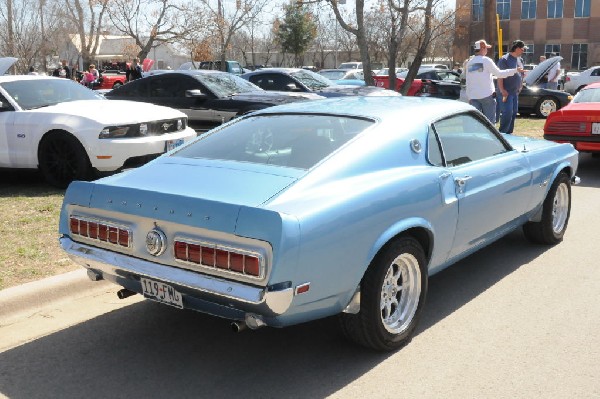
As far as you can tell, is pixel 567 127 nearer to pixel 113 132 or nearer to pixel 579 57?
pixel 113 132

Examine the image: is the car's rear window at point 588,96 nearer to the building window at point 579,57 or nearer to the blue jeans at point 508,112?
the blue jeans at point 508,112

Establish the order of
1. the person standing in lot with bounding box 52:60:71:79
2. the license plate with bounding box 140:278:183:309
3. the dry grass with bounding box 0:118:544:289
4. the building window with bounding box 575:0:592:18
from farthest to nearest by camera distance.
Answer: the building window with bounding box 575:0:592:18, the person standing in lot with bounding box 52:60:71:79, the dry grass with bounding box 0:118:544:289, the license plate with bounding box 140:278:183:309

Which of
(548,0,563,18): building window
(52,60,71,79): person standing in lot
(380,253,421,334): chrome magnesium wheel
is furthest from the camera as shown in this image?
(548,0,563,18): building window

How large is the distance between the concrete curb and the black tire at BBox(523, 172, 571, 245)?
3.72 meters

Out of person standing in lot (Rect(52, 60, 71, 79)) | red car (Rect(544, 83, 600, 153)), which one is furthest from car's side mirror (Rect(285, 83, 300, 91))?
person standing in lot (Rect(52, 60, 71, 79))

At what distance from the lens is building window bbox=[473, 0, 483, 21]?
55281 millimetres

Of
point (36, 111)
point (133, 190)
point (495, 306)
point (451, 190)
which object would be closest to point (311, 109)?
point (451, 190)

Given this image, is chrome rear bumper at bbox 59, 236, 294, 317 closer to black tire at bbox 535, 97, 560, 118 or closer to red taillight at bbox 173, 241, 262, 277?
red taillight at bbox 173, 241, 262, 277

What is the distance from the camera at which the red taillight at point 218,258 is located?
10.1ft

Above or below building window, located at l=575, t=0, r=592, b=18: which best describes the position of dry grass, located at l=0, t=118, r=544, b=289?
below

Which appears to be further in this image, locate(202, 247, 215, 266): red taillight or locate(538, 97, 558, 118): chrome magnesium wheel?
locate(538, 97, 558, 118): chrome magnesium wheel

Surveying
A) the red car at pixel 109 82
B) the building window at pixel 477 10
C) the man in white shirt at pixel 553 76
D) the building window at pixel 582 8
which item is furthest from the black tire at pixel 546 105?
the building window at pixel 582 8

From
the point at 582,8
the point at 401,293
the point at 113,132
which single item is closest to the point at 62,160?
the point at 113,132

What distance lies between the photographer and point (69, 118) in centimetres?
793
